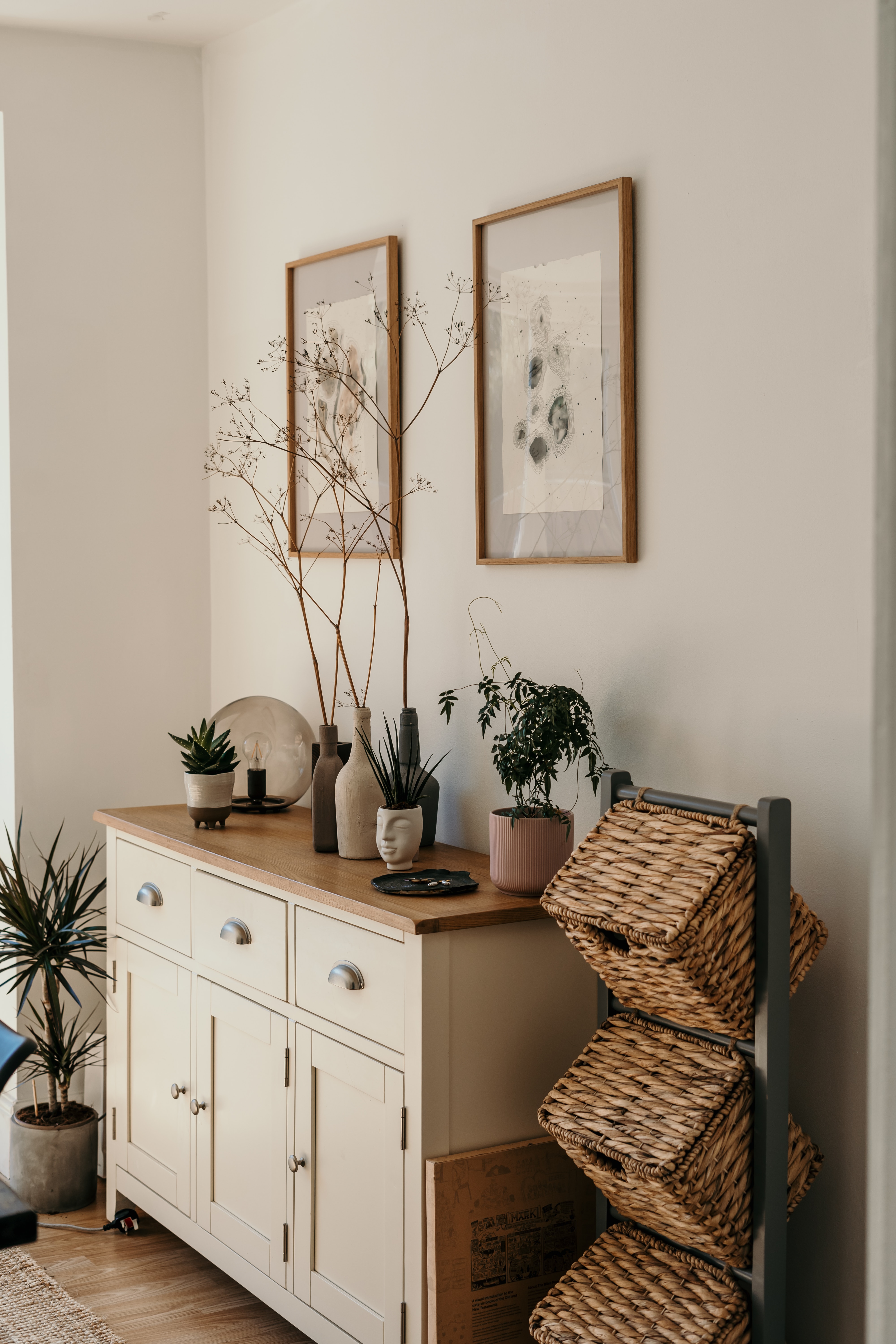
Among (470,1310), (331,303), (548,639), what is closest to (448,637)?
(548,639)

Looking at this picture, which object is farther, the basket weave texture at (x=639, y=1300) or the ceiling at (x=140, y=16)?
the ceiling at (x=140, y=16)

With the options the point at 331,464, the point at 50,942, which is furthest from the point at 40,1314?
the point at 331,464

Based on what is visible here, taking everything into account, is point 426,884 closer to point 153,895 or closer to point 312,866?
point 312,866

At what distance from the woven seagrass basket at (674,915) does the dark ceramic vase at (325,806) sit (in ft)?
2.69

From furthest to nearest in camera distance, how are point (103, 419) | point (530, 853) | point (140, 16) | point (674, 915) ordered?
point (103, 419) → point (140, 16) → point (530, 853) → point (674, 915)

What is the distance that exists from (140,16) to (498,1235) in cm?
310

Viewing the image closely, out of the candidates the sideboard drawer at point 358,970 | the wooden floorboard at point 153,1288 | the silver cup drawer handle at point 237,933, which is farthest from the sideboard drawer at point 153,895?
the wooden floorboard at point 153,1288

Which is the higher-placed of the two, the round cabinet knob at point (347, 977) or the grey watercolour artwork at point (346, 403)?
the grey watercolour artwork at point (346, 403)

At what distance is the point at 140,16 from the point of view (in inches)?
141

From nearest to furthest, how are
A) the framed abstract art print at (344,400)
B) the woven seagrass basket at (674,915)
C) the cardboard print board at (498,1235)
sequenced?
the woven seagrass basket at (674,915) < the cardboard print board at (498,1235) < the framed abstract art print at (344,400)

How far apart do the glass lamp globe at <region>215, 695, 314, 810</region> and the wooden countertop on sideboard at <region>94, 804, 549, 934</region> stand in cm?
8

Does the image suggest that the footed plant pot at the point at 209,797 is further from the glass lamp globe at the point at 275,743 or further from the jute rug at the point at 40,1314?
the jute rug at the point at 40,1314

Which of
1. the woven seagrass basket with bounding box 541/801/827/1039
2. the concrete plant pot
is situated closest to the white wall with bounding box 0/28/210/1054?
the concrete plant pot

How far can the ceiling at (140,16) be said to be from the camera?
3.46 meters
